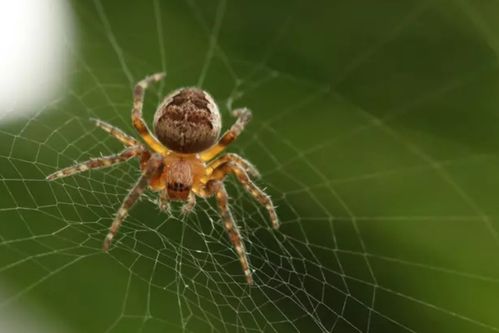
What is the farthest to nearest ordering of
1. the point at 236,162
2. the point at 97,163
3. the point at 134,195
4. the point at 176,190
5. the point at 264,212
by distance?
1. the point at 264,212
2. the point at 236,162
3. the point at 176,190
4. the point at 97,163
5. the point at 134,195

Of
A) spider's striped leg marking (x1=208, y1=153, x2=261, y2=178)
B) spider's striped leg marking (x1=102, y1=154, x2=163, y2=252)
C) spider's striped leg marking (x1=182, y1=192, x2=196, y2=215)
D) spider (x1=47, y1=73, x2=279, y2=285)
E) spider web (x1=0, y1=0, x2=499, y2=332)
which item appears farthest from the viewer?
spider's striped leg marking (x1=208, y1=153, x2=261, y2=178)

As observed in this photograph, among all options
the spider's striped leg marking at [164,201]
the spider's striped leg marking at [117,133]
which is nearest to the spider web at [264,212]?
the spider's striped leg marking at [164,201]

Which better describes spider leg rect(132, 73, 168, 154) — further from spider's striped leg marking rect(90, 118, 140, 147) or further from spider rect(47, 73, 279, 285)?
spider's striped leg marking rect(90, 118, 140, 147)

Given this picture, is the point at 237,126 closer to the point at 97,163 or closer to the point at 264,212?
the point at 264,212

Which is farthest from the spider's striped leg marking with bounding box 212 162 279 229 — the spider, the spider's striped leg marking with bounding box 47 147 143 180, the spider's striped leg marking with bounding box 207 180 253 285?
the spider's striped leg marking with bounding box 47 147 143 180

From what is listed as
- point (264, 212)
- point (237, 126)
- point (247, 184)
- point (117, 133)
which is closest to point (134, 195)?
point (117, 133)
